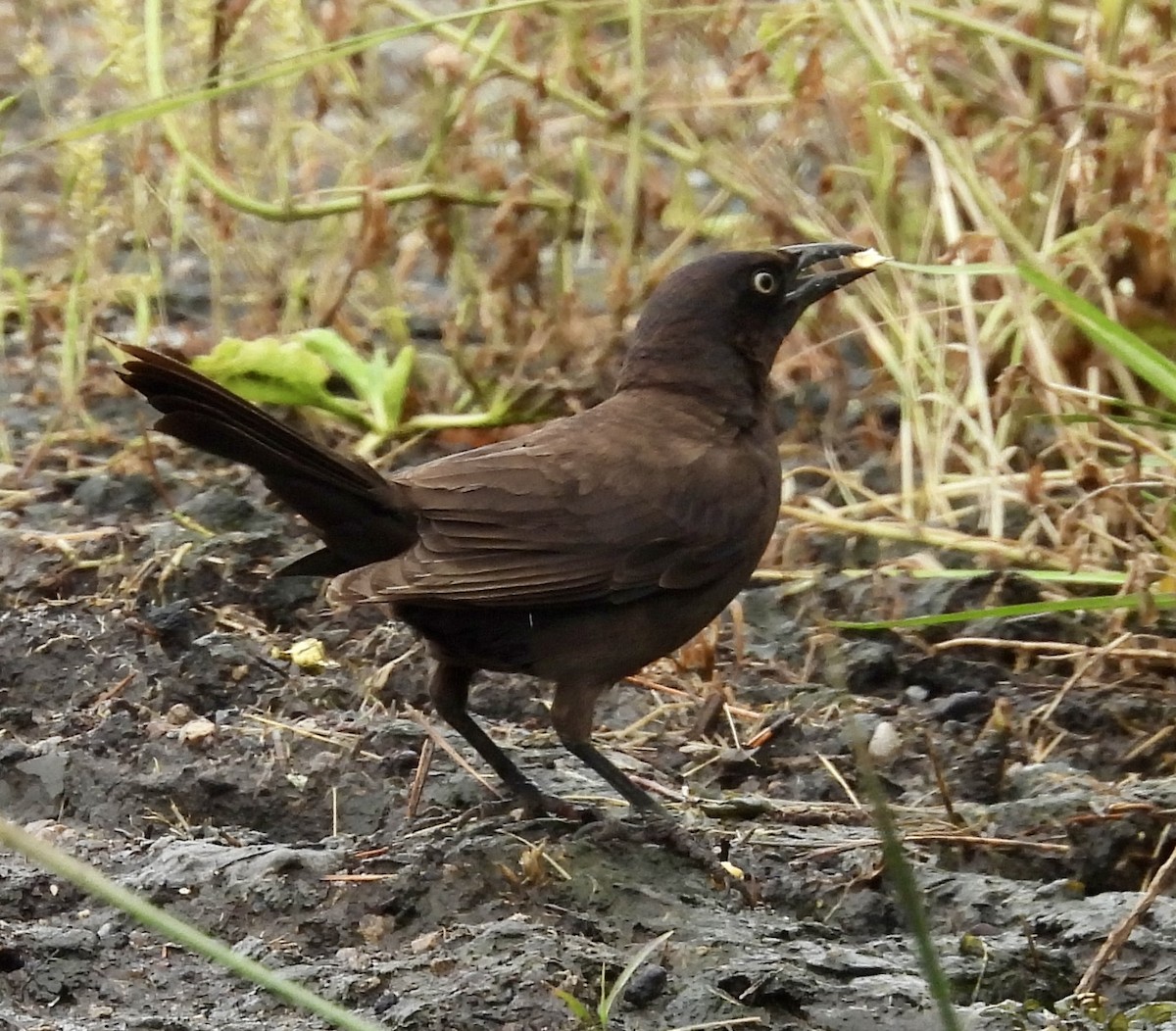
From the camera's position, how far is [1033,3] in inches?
218

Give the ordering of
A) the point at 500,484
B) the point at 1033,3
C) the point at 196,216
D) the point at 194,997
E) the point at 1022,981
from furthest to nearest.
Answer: the point at 196,216 → the point at 1033,3 → the point at 500,484 → the point at 1022,981 → the point at 194,997

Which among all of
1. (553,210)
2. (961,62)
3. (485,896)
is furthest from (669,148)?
(485,896)

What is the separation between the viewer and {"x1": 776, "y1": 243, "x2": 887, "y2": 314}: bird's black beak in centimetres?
395

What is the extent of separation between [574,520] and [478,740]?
0.46 m

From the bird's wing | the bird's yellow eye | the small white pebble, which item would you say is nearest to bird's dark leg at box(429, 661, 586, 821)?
the bird's wing

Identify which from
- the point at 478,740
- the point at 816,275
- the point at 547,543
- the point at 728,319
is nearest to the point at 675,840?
the point at 478,740

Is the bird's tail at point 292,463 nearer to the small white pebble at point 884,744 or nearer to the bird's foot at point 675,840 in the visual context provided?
the bird's foot at point 675,840

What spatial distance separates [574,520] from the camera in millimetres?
3469

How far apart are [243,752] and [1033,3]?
3.50m

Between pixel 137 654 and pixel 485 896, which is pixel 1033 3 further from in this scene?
pixel 485 896

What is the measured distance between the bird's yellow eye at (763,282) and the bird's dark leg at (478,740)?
1.05 m

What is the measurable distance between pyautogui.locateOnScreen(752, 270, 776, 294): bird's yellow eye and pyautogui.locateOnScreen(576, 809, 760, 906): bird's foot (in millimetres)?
1233

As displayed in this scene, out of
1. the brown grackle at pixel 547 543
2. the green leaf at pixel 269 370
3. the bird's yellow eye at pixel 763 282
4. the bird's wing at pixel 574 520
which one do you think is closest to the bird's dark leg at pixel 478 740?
the brown grackle at pixel 547 543

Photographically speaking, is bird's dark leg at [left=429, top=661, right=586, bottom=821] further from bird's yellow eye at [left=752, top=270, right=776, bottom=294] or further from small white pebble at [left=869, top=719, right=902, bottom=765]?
bird's yellow eye at [left=752, top=270, right=776, bottom=294]
